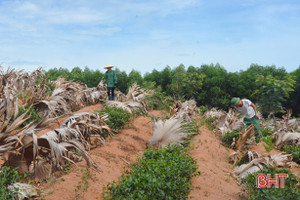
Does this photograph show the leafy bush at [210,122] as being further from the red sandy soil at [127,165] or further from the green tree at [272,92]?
the green tree at [272,92]

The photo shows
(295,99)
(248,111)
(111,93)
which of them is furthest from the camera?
(295,99)

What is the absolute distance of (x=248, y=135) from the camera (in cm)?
772

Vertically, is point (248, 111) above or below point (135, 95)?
below

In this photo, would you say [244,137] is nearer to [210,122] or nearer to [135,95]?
[210,122]

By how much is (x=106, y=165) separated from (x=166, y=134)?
202 cm

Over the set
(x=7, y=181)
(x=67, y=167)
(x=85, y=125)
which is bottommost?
(x=67, y=167)

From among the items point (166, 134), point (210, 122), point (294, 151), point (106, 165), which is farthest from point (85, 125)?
point (210, 122)

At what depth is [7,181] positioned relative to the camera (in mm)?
3893

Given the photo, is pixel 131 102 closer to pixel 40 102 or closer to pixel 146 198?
pixel 40 102

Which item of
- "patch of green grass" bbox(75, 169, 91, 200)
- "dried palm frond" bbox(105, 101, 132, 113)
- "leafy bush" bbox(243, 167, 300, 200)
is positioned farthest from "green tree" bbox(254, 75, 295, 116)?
"patch of green grass" bbox(75, 169, 91, 200)

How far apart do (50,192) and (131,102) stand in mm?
5954

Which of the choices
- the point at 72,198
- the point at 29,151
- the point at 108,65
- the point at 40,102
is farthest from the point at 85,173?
the point at 108,65

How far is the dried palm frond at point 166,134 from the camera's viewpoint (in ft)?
23.4

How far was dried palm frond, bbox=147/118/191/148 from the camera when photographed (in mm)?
7145
